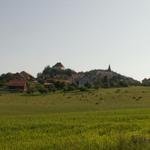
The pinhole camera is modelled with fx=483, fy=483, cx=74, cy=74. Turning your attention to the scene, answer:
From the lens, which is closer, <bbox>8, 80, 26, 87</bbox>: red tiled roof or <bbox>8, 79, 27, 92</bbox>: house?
<bbox>8, 79, 27, 92</bbox>: house

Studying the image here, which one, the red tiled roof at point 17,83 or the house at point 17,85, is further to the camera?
the red tiled roof at point 17,83

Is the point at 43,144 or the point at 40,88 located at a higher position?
the point at 40,88

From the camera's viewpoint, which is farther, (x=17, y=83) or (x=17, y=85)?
(x=17, y=83)

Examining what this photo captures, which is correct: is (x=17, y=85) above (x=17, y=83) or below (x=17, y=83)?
below

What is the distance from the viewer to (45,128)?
96.2 feet

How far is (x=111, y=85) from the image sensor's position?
444 ft

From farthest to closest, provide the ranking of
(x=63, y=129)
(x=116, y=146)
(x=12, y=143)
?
(x=63, y=129), (x=12, y=143), (x=116, y=146)

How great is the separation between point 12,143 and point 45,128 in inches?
305

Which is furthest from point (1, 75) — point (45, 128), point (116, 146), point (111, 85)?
point (116, 146)

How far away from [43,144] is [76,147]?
226 cm

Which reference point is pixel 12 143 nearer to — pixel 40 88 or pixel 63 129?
pixel 63 129

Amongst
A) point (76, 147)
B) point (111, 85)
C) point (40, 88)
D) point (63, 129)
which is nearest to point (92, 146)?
point (76, 147)

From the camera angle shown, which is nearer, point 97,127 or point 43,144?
point 43,144

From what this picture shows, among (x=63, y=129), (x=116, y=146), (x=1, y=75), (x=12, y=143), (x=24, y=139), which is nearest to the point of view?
(x=116, y=146)
